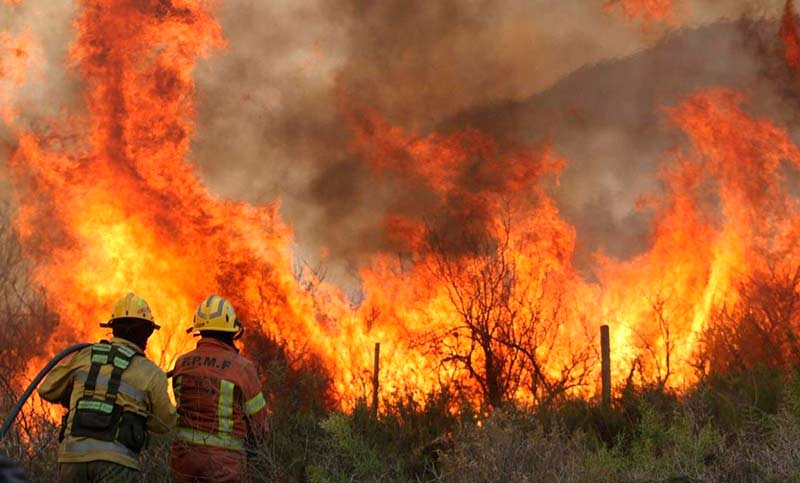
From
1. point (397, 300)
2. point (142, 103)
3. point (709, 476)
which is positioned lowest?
point (709, 476)

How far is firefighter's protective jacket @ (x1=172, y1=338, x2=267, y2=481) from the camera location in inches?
223

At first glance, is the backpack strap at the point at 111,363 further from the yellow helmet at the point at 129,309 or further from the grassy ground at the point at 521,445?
the grassy ground at the point at 521,445

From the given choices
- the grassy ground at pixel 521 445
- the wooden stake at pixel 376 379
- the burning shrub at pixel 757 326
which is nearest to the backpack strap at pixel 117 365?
the grassy ground at pixel 521 445

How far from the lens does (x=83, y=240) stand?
50.0ft

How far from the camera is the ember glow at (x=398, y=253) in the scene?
14.6m

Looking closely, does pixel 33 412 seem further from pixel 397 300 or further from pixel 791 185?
pixel 791 185

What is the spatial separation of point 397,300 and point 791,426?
27.7ft

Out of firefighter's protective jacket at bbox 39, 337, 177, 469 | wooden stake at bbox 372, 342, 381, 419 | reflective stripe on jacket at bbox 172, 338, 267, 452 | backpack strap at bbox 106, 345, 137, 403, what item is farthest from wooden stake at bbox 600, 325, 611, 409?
backpack strap at bbox 106, 345, 137, 403

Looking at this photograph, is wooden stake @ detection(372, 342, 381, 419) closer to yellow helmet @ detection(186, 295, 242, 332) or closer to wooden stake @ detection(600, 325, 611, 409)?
wooden stake @ detection(600, 325, 611, 409)

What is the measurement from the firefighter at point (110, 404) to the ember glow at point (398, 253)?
8.26 meters

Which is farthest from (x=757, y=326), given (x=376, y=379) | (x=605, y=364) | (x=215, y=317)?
(x=215, y=317)

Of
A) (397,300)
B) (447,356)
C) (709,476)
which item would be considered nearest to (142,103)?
(397,300)

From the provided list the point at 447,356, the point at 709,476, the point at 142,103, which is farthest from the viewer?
the point at 142,103

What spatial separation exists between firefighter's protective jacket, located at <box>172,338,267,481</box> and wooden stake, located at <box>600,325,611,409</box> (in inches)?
274
